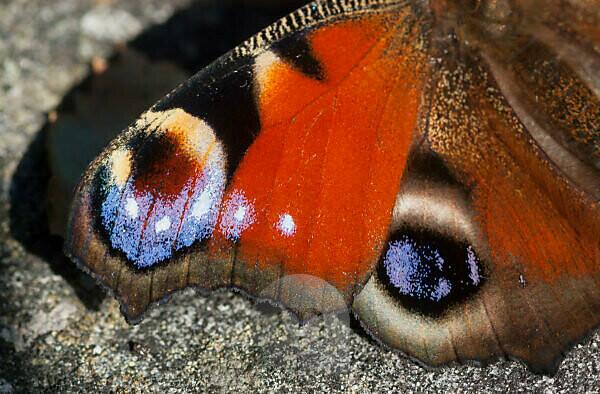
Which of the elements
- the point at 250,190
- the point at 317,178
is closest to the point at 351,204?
the point at 317,178

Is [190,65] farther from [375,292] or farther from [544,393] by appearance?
[544,393]

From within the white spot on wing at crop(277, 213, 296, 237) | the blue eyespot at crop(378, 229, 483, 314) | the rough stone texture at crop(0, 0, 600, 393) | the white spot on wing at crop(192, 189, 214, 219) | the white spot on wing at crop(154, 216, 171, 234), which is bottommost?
the rough stone texture at crop(0, 0, 600, 393)

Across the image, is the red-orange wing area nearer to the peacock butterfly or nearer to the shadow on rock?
the peacock butterfly

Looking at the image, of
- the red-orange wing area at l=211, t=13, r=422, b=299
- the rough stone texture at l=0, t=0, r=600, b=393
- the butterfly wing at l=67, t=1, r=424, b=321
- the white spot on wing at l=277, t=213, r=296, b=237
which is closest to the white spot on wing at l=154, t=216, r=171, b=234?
the butterfly wing at l=67, t=1, r=424, b=321

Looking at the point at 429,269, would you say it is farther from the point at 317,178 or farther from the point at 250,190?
the point at 250,190

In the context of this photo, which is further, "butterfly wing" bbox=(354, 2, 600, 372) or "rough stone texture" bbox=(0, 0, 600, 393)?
"rough stone texture" bbox=(0, 0, 600, 393)

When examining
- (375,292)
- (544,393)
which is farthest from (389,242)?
(544,393)

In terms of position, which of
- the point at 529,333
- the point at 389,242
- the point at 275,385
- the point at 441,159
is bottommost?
the point at 275,385

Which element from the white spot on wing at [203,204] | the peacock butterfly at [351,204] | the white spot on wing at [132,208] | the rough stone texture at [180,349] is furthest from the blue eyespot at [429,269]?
the white spot on wing at [132,208]
